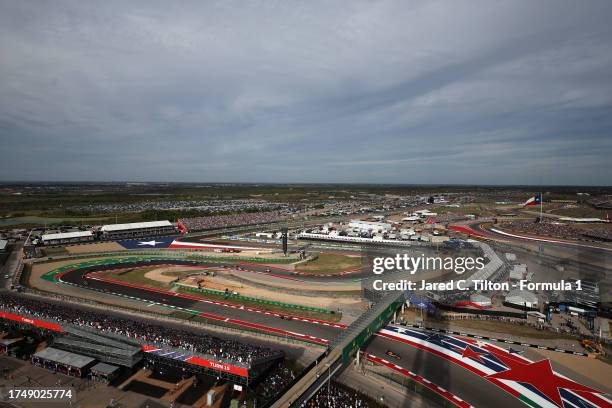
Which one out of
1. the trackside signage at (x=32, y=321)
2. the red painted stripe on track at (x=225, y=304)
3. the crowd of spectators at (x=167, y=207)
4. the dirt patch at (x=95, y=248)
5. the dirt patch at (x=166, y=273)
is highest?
the crowd of spectators at (x=167, y=207)

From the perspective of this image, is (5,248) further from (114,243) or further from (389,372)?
(389,372)

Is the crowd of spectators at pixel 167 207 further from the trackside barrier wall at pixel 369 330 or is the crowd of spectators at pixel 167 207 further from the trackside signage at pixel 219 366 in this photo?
the trackside signage at pixel 219 366

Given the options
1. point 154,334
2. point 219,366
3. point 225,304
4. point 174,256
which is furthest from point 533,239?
point 154,334

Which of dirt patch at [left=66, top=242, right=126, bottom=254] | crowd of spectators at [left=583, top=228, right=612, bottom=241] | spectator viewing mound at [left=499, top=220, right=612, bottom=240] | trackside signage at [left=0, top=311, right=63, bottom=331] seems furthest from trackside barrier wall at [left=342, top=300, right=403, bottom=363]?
crowd of spectators at [left=583, top=228, right=612, bottom=241]

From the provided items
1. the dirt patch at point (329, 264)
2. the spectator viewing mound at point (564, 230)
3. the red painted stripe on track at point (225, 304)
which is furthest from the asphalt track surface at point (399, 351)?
the spectator viewing mound at point (564, 230)

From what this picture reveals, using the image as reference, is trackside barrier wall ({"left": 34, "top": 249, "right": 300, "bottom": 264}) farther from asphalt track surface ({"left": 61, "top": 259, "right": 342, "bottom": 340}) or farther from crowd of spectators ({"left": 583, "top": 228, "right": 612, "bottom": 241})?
crowd of spectators ({"left": 583, "top": 228, "right": 612, "bottom": 241})

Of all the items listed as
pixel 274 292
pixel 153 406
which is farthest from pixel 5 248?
pixel 153 406
